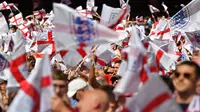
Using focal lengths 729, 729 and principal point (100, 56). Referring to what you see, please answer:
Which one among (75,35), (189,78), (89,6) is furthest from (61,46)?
(89,6)

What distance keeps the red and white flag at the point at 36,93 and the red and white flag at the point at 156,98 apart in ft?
2.73

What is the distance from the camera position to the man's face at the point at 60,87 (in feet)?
21.7

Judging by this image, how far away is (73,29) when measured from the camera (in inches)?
279

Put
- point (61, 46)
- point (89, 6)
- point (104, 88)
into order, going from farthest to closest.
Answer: point (89, 6)
point (61, 46)
point (104, 88)

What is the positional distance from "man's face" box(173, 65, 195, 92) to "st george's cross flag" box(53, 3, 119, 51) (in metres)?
0.75

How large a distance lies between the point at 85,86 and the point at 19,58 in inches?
53.3

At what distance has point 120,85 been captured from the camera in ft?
20.8

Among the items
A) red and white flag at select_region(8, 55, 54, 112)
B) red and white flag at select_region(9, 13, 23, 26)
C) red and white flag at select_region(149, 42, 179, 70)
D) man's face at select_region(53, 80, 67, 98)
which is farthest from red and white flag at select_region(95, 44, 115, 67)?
red and white flag at select_region(9, 13, 23, 26)

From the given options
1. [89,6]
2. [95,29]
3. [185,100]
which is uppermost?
A: [95,29]

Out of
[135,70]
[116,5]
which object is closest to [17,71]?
[135,70]

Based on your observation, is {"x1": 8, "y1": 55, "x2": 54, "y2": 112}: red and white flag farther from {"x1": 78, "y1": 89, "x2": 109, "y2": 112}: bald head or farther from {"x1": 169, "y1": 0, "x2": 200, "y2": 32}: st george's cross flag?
{"x1": 169, "y1": 0, "x2": 200, "y2": 32}: st george's cross flag

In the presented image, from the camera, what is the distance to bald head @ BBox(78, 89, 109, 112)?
247 inches

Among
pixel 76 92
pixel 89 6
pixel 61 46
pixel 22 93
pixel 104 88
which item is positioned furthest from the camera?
pixel 89 6

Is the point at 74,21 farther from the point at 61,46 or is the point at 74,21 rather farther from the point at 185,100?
the point at 185,100
